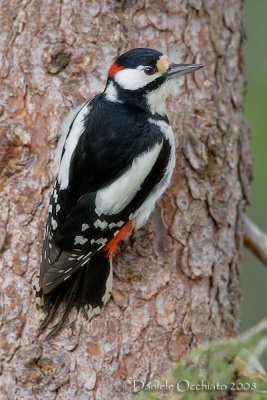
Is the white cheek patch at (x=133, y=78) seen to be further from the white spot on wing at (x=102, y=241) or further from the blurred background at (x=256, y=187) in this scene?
the blurred background at (x=256, y=187)

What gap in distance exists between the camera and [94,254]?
11.2ft

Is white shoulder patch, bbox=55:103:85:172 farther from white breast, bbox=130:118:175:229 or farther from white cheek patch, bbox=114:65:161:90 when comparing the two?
white breast, bbox=130:118:175:229

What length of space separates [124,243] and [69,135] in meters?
0.53

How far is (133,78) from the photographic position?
3562 millimetres

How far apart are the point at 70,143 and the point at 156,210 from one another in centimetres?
51

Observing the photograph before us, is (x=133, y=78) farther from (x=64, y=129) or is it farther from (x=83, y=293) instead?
(x=83, y=293)

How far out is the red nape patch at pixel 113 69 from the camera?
Result: 11.5 feet

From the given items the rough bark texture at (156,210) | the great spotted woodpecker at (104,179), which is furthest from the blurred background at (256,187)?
the great spotted woodpecker at (104,179)

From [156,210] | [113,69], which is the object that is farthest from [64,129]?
[156,210]

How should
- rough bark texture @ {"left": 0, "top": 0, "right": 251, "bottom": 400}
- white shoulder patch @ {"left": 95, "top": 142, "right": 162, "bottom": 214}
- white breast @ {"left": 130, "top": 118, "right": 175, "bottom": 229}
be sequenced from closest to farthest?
rough bark texture @ {"left": 0, "top": 0, "right": 251, "bottom": 400}
white shoulder patch @ {"left": 95, "top": 142, "right": 162, "bottom": 214}
white breast @ {"left": 130, "top": 118, "right": 175, "bottom": 229}

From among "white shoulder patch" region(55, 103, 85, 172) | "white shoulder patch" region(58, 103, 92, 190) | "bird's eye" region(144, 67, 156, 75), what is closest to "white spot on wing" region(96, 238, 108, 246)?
"white shoulder patch" region(58, 103, 92, 190)

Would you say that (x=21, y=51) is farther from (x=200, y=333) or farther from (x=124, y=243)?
(x=200, y=333)

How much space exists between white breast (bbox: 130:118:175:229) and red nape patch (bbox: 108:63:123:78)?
10.2 inches

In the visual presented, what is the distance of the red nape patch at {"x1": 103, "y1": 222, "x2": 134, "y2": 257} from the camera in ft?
11.3
